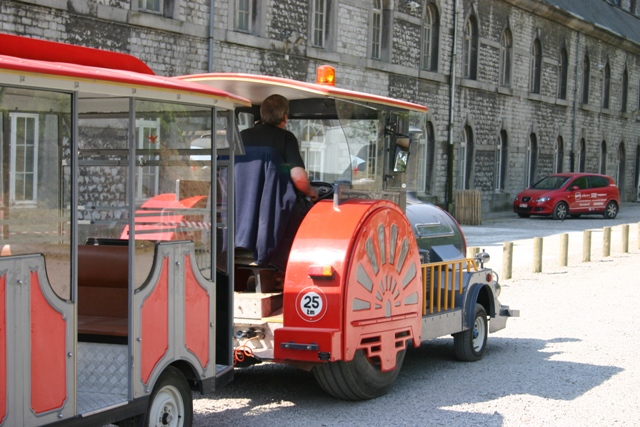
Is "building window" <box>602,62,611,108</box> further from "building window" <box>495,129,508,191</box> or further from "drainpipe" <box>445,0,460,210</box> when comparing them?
"drainpipe" <box>445,0,460,210</box>

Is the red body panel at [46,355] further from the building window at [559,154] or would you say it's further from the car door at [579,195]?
the building window at [559,154]

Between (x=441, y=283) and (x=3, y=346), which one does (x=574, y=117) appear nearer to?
(x=441, y=283)

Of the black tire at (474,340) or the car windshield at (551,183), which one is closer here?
the black tire at (474,340)

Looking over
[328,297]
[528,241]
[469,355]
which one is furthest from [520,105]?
[328,297]

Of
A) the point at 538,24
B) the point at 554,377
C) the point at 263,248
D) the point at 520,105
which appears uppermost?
the point at 538,24

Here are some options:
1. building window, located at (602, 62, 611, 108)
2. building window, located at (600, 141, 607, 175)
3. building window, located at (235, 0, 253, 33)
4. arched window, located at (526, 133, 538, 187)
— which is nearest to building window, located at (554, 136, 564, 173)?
arched window, located at (526, 133, 538, 187)

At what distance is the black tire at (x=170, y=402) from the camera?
→ 570cm

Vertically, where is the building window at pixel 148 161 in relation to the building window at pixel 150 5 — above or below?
below

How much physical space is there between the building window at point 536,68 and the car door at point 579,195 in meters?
6.48

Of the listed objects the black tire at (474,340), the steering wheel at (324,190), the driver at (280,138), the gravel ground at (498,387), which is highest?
the driver at (280,138)

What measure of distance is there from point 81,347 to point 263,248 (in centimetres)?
184

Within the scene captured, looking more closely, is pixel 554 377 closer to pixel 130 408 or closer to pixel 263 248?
pixel 263 248

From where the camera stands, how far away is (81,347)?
226 inches

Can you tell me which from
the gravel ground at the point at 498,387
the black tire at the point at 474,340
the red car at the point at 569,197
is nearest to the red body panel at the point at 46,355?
the gravel ground at the point at 498,387
